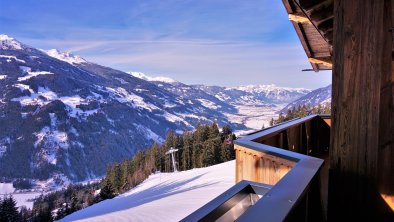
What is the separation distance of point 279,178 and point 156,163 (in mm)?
70576

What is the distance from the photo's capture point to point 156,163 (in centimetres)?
7256

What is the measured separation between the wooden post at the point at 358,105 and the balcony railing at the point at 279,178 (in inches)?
7.6

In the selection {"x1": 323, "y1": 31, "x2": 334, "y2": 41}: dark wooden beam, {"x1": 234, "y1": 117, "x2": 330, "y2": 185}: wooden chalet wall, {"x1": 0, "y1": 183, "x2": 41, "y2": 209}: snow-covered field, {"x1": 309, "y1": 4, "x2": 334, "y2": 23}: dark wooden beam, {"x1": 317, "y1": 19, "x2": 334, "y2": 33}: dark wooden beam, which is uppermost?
{"x1": 309, "y1": 4, "x2": 334, "y2": 23}: dark wooden beam

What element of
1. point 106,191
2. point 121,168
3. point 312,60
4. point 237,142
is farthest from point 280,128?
point 121,168

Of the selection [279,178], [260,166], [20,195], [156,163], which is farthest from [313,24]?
[20,195]

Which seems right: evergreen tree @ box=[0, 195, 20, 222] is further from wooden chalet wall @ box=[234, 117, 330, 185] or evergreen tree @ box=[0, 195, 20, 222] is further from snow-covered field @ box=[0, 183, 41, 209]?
snow-covered field @ box=[0, 183, 41, 209]

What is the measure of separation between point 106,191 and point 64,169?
145592 millimetres

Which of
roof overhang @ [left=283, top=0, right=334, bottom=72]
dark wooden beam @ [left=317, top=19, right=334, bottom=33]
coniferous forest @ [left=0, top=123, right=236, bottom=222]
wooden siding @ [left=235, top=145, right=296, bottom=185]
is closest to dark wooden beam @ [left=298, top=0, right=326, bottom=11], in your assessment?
roof overhang @ [left=283, top=0, right=334, bottom=72]

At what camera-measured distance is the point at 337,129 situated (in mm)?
2596

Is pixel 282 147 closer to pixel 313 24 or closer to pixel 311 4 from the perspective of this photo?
pixel 313 24

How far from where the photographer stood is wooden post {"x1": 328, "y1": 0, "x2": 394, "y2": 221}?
2475 millimetres

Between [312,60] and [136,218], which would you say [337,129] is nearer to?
[312,60]

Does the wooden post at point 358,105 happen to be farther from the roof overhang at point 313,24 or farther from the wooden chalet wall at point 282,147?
the roof overhang at point 313,24

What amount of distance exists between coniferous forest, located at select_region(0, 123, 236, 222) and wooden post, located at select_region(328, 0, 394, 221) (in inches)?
1722
